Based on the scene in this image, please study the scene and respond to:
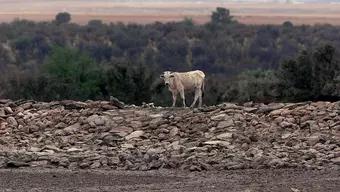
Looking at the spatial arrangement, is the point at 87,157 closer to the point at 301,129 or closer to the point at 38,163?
the point at 38,163

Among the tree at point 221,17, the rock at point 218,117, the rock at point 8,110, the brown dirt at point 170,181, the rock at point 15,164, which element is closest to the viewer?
the brown dirt at point 170,181

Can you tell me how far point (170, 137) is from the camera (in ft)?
60.3

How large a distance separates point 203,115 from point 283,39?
62865 millimetres

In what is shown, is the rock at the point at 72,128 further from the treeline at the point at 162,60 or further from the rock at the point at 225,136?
the treeline at the point at 162,60

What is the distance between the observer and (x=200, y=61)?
228 feet

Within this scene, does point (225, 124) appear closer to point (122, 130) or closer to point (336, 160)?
point (122, 130)

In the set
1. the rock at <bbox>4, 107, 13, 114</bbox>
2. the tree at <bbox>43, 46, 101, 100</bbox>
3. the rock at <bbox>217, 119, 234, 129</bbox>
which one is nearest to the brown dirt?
the rock at <bbox>217, 119, 234, 129</bbox>

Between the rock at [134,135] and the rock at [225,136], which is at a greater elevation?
the rock at [225,136]

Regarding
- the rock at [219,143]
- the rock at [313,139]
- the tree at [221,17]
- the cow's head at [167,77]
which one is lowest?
the tree at [221,17]

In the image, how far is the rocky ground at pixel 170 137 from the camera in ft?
54.9

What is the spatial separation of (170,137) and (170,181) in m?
3.23

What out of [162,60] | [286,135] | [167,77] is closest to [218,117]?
[286,135]

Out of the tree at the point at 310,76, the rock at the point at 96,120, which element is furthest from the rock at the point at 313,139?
the tree at the point at 310,76

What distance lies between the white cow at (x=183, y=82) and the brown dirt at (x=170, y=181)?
579cm
